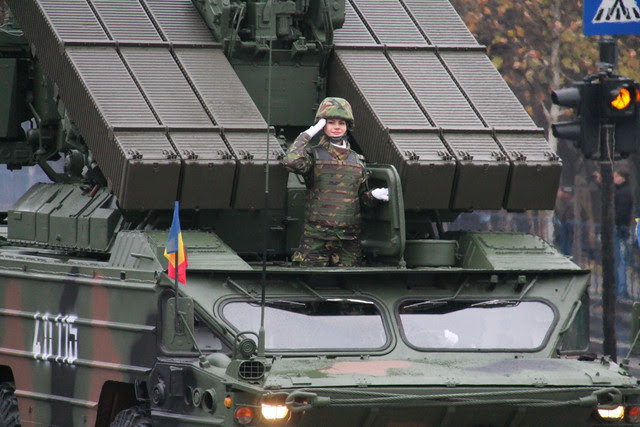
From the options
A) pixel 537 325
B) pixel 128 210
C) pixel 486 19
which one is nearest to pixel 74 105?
pixel 128 210

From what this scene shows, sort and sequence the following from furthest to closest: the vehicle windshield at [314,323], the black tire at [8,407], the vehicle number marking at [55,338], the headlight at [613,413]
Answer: the black tire at [8,407]
the vehicle number marking at [55,338]
the vehicle windshield at [314,323]
the headlight at [613,413]

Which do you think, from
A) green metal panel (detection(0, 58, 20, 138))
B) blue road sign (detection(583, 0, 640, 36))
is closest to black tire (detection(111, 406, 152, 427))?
green metal panel (detection(0, 58, 20, 138))

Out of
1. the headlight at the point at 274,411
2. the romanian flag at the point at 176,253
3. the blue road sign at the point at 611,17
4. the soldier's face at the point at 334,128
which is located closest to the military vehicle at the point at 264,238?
the headlight at the point at 274,411

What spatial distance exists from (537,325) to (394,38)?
341 centimetres

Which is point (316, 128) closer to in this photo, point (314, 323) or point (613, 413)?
point (314, 323)

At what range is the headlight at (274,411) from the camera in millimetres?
10273

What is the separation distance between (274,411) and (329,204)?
2.74 meters

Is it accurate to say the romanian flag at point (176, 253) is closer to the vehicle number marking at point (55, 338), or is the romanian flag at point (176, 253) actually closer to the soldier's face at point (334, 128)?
the vehicle number marking at point (55, 338)

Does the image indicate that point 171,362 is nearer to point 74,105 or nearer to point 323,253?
point 323,253

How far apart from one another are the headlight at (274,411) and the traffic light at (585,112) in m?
5.80

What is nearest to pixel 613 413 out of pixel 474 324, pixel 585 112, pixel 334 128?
pixel 474 324

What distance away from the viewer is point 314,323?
37.9 feet

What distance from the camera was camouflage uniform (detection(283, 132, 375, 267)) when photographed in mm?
12664

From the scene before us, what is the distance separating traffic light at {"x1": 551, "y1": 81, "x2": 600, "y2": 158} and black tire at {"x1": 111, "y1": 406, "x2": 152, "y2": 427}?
5.24m
